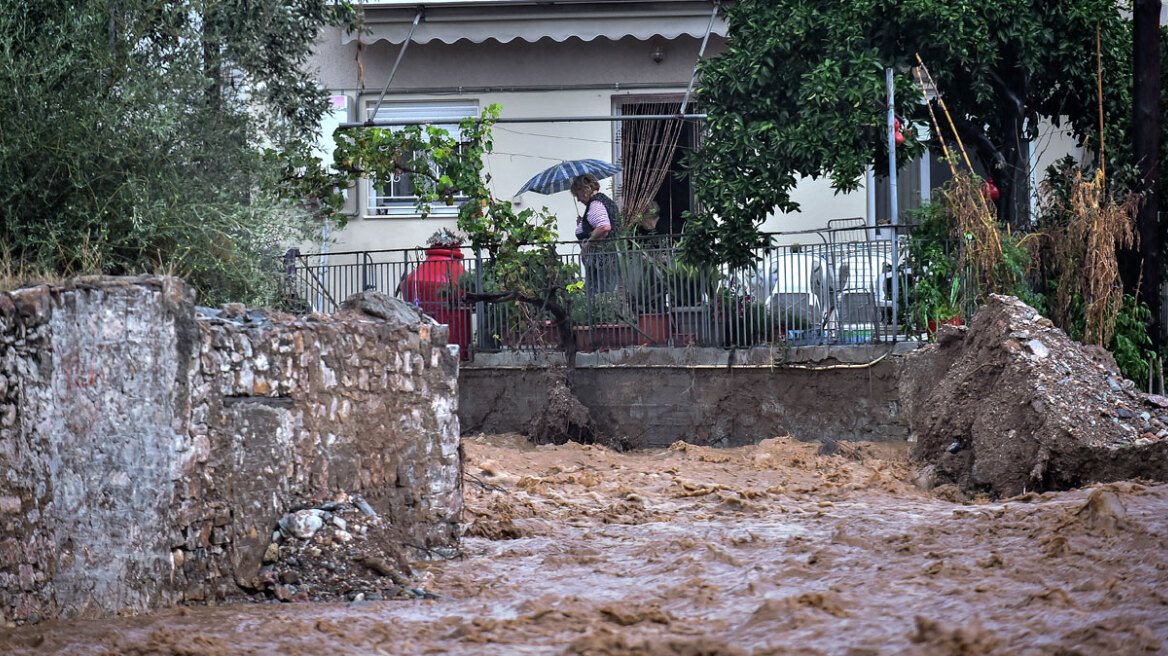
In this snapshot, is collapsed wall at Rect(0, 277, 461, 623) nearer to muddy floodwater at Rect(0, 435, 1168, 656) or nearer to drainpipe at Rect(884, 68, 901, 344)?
muddy floodwater at Rect(0, 435, 1168, 656)

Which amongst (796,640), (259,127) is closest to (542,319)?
(259,127)

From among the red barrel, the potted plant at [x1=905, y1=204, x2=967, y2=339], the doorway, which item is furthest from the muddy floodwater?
the doorway

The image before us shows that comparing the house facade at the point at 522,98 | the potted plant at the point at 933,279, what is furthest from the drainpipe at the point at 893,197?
the house facade at the point at 522,98

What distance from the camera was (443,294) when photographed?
1348 cm

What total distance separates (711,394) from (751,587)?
695cm

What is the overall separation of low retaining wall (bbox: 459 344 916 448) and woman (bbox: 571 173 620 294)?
0.81m

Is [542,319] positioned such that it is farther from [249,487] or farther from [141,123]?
[249,487]

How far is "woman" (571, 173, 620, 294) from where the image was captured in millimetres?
12969

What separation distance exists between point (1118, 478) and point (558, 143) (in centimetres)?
1052

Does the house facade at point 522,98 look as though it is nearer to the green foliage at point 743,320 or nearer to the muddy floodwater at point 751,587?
the green foliage at point 743,320

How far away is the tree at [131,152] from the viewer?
26.4 ft

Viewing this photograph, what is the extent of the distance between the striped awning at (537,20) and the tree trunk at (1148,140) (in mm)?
6135

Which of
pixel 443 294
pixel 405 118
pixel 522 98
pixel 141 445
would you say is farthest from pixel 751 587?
pixel 405 118

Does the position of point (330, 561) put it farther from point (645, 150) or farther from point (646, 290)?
point (645, 150)
